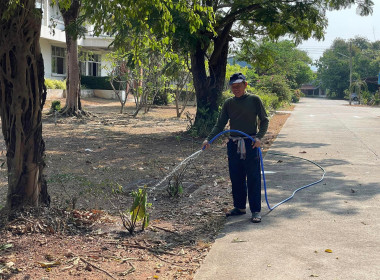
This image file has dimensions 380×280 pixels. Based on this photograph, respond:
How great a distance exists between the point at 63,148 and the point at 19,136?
7.91 metres

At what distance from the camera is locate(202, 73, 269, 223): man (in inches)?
251

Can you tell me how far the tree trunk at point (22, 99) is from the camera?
547 cm

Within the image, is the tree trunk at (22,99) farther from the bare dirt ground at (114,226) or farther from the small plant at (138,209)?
the small plant at (138,209)

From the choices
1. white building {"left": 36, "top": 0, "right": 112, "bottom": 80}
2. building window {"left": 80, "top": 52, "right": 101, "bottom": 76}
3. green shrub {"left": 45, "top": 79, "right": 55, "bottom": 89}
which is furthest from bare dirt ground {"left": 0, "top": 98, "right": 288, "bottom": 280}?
building window {"left": 80, "top": 52, "right": 101, "bottom": 76}

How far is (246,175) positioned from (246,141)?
483 mm

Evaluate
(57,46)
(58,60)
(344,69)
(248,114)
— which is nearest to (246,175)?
(248,114)

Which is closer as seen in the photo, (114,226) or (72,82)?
(114,226)

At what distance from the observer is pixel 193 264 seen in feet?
16.4

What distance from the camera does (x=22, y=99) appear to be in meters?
5.54

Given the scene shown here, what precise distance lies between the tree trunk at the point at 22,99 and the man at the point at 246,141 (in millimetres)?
2155

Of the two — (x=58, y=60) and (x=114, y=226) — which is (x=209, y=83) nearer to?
(x=114, y=226)

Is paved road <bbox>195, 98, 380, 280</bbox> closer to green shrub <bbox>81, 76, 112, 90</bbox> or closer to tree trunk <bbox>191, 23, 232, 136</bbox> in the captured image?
tree trunk <bbox>191, 23, 232, 136</bbox>

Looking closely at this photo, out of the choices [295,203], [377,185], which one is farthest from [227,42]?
[295,203]

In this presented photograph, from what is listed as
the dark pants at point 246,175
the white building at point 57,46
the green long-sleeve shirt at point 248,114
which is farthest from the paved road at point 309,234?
the white building at point 57,46
